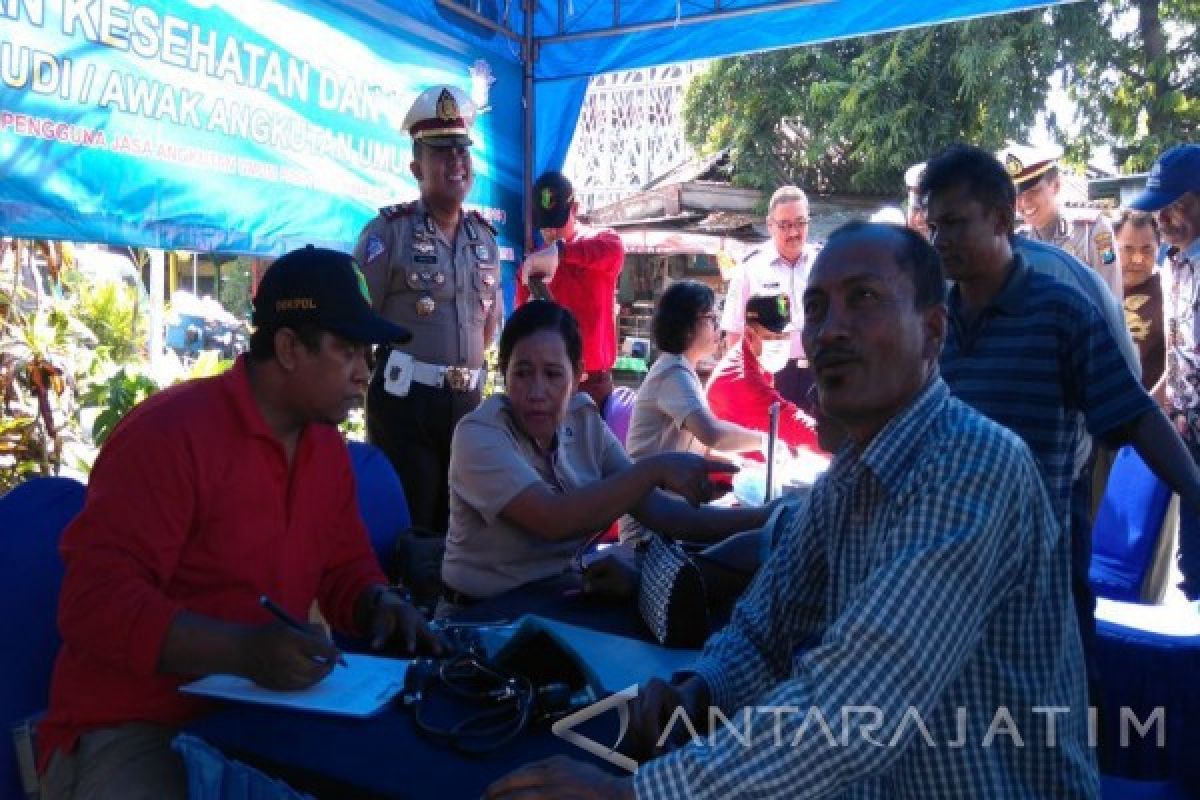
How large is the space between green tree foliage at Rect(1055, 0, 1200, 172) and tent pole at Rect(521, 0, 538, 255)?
32.9 ft

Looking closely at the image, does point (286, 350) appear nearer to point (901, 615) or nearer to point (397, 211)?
point (901, 615)

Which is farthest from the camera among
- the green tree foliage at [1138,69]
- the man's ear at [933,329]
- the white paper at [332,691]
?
the green tree foliage at [1138,69]

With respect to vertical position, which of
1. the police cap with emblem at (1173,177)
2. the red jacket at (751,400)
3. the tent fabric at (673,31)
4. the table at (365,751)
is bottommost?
the table at (365,751)

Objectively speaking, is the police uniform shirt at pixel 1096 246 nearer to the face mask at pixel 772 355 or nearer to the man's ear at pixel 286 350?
the face mask at pixel 772 355

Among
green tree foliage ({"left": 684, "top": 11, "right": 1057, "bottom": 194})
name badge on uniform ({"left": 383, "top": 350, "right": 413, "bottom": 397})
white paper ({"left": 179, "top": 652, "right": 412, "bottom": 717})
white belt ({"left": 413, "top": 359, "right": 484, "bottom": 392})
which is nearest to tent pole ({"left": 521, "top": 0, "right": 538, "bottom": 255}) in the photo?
white belt ({"left": 413, "top": 359, "right": 484, "bottom": 392})

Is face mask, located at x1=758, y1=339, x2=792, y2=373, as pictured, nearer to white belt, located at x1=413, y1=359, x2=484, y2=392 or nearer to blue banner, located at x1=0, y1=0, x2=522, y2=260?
white belt, located at x1=413, y1=359, x2=484, y2=392

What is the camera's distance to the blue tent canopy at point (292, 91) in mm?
3254

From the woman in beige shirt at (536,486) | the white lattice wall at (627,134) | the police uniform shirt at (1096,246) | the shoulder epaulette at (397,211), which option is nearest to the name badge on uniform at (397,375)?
the shoulder epaulette at (397,211)

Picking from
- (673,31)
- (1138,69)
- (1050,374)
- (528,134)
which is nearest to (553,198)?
(528,134)

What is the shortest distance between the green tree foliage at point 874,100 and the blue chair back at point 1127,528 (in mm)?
10796

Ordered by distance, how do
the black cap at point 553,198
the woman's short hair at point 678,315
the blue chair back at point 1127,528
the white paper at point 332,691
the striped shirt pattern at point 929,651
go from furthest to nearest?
1. the black cap at point 553,198
2. the woman's short hair at point 678,315
3. the blue chair back at point 1127,528
4. the white paper at point 332,691
5. the striped shirt pattern at point 929,651

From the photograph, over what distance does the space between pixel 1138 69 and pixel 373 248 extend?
42.1ft

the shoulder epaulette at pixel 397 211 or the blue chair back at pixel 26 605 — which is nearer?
the blue chair back at pixel 26 605

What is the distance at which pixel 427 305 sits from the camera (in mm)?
3938
